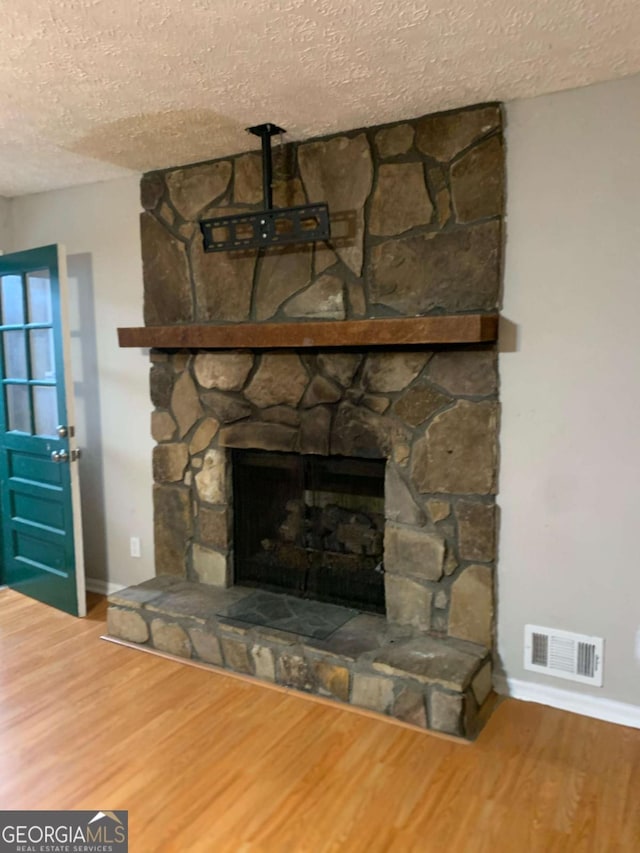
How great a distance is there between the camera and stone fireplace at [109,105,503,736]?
7.91ft

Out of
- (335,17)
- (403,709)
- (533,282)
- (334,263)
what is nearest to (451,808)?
(403,709)

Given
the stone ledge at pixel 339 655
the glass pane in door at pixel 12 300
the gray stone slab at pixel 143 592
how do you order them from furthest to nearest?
the glass pane in door at pixel 12 300 < the gray stone slab at pixel 143 592 < the stone ledge at pixel 339 655

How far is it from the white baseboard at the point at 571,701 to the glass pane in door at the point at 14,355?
2.87m

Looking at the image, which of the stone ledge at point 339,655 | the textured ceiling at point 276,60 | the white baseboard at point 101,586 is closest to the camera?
the textured ceiling at point 276,60

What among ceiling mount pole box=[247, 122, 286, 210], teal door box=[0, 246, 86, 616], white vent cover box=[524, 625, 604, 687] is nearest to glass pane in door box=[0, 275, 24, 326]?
teal door box=[0, 246, 86, 616]

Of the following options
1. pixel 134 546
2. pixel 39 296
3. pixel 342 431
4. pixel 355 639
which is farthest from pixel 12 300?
pixel 355 639

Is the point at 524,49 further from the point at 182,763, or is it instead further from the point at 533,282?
the point at 182,763

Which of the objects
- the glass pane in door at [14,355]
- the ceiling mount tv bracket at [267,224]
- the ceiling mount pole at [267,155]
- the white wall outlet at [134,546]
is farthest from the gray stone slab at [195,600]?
the ceiling mount pole at [267,155]

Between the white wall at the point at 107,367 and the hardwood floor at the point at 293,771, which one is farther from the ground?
the white wall at the point at 107,367

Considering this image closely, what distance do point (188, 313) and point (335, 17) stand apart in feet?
5.55

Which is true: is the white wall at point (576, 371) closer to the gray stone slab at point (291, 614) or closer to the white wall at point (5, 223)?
the gray stone slab at point (291, 614)

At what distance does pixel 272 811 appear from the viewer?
1.91m

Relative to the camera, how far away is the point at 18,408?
141 inches

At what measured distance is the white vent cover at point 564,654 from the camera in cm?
235
